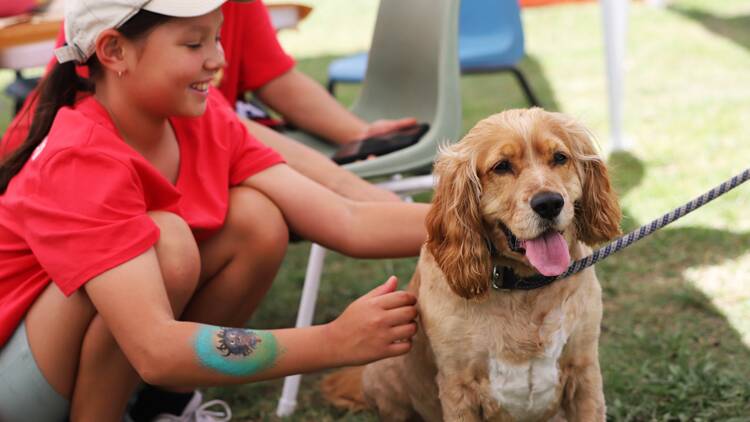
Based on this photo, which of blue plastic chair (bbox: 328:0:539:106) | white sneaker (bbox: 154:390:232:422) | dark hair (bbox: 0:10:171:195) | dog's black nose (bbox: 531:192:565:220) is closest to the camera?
dog's black nose (bbox: 531:192:565:220)

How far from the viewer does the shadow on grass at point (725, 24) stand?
866 cm

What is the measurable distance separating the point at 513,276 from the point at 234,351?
68 centimetres

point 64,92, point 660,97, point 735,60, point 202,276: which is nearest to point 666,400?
point 202,276

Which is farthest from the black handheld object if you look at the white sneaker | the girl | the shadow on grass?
the shadow on grass

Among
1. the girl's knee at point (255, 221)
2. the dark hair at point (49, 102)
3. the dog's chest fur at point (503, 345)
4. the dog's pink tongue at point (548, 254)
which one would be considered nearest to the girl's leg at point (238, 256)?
the girl's knee at point (255, 221)

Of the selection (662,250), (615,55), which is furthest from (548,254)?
(615,55)

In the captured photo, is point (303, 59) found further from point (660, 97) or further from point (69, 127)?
point (69, 127)

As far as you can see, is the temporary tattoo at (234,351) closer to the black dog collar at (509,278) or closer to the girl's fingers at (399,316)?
the girl's fingers at (399,316)

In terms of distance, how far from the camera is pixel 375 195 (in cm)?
288

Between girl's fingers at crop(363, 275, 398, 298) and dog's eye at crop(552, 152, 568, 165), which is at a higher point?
dog's eye at crop(552, 152, 568, 165)

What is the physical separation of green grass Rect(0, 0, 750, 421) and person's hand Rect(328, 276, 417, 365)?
2.86ft

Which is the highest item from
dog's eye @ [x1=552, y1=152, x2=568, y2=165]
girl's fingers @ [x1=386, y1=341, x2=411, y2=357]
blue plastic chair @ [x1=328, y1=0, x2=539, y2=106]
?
dog's eye @ [x1=552, y1=152, x2=568, y2=165]

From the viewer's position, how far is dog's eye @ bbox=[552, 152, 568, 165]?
2.15 m

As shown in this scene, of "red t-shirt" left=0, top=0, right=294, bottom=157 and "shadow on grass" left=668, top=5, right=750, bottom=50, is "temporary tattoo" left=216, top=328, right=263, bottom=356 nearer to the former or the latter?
"red t-shirt" left=0, top=0, right=294, bottom=157
